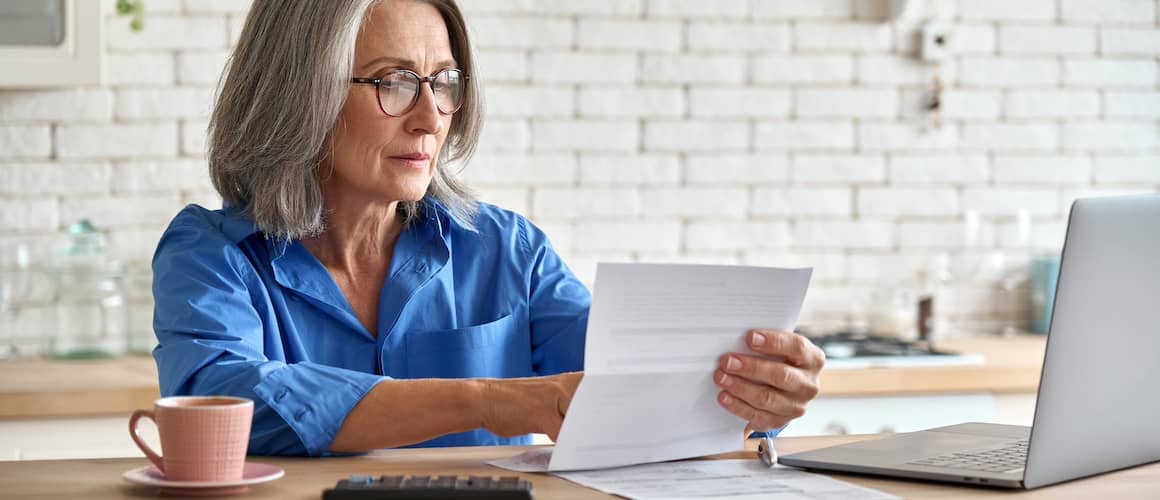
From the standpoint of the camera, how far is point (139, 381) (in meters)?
2.80

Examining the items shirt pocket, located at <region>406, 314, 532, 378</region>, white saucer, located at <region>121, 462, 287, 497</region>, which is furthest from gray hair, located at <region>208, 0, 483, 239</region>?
white saucer, located at <region>121, 462, 287, 497</region>

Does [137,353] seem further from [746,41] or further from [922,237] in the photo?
[922,237]

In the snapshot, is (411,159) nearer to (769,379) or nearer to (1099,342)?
(769,379)

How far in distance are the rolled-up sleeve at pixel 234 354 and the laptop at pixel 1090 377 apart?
571mm

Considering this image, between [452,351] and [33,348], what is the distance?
164 cm

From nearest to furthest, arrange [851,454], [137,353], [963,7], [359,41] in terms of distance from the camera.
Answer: [851,454]
[359,41]
[137,353]
[963,7]

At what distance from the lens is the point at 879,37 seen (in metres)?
3.70

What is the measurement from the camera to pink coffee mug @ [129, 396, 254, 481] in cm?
133

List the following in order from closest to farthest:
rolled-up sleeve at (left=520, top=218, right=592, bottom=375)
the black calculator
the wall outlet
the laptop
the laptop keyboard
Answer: the black calculator < the laptop < the laptop keyboard < rolled-up sleeve at (left=520, top=218, right=592, bottom=375) < the wall outlet

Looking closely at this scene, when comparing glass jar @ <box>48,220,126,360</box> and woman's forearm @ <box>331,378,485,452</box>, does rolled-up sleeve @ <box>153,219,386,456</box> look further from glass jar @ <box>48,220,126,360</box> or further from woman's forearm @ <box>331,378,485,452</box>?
glass jar @ <box>48,220,126,360</box>

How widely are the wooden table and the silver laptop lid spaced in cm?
4

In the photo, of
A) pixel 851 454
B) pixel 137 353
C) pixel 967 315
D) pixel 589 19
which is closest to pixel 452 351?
pixel 851 454

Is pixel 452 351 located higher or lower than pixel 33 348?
higher

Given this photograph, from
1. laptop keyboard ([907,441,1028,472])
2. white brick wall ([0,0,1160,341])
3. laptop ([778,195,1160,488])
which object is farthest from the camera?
→ white brick wall ([0,0,1160,341])
